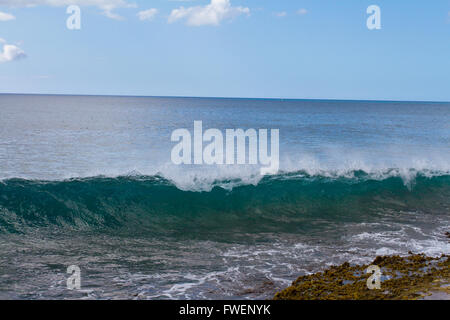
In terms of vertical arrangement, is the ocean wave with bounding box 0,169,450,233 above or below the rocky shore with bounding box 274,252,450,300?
above

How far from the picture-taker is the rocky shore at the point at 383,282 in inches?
295

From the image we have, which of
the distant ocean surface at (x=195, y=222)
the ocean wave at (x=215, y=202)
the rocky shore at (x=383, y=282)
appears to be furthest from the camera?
the ocean wave at (x=215, y=202)

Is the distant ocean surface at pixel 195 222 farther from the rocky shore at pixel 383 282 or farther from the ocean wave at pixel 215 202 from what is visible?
the rocky shore at pixel 383 282

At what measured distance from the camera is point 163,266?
977cm

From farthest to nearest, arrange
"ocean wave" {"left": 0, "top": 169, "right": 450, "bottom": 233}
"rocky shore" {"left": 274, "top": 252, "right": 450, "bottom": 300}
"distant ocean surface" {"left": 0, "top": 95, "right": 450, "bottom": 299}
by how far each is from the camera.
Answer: "ocean wave" {"left": 0, "top": 169, "right": 450, "bottom": 233}
"distant ocean surface" {"left": 0, "top": 95, "right": 450, "bottom": 299}
"rocky shore" {"left": 274, "top": 252, "right": 450, "bottom": 300}

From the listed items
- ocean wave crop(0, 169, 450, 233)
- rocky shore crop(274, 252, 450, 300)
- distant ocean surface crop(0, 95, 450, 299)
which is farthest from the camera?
ocean wave crop(0, 169, 450, 233)

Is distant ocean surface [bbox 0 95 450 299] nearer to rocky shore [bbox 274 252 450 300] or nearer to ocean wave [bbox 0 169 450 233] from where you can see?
ocean wave [bbox 0 169 450 233]

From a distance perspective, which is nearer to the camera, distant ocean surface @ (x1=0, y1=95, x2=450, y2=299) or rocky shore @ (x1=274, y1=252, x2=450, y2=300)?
rocky shore @ (x1=274, y1=252, x2=450, y2=300)

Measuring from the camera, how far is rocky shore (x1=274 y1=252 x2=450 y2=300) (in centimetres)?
750

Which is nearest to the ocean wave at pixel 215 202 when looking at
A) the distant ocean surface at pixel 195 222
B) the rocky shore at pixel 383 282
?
the distant ocean surface at pixel 195 222

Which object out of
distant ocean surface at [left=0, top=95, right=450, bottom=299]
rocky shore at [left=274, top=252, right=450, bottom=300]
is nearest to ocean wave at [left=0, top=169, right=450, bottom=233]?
distant ocean surface at [left=0, top=95, right=450, bottom=299]

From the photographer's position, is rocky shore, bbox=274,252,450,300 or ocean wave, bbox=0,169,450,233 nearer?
rocky shore, bbox=274,252,450,300
